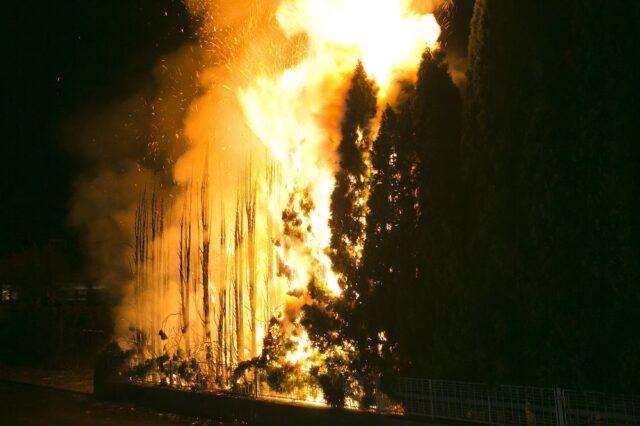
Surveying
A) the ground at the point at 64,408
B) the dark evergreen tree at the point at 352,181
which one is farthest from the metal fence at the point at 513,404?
the ground at the point at 64,408

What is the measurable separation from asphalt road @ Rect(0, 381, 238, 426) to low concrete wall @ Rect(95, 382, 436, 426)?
26cm

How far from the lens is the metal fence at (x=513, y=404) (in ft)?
25.9

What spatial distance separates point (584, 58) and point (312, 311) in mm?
6075

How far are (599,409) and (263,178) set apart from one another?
Answer: 35.5 ft

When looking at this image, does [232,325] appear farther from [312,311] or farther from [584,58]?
[584,58]

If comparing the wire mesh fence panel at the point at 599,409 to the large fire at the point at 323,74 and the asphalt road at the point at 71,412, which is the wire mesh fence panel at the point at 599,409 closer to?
the large fire at the point at 323,74

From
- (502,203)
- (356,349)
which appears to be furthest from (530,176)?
(356,349)

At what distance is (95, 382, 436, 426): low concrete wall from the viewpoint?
10.8 m

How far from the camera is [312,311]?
38.4 feet

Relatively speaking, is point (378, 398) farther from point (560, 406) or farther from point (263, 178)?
point (263, 178)

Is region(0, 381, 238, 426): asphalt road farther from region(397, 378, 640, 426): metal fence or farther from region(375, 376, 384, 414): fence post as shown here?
region(397, 378, 640, 426): metal fence

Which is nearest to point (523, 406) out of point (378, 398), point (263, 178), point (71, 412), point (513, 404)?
point (513, 404)

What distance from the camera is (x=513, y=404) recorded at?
887cm

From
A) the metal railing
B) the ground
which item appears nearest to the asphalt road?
the ground
